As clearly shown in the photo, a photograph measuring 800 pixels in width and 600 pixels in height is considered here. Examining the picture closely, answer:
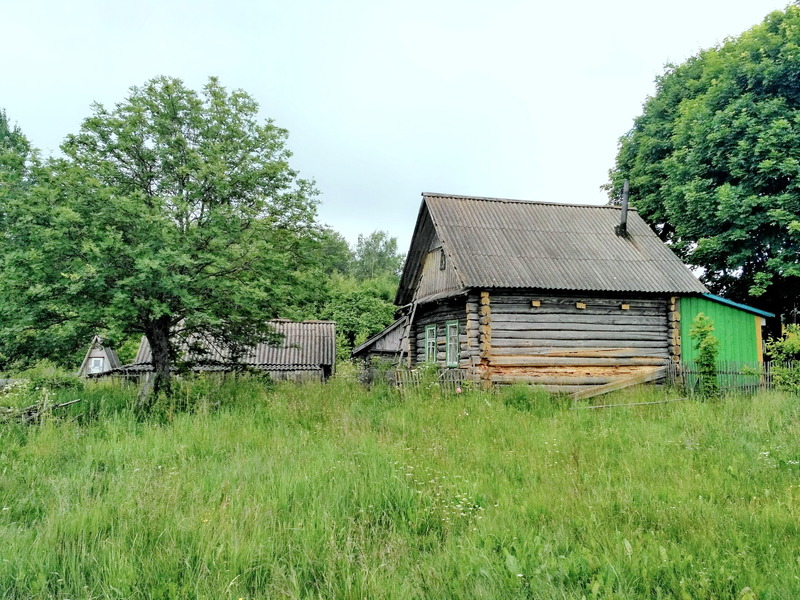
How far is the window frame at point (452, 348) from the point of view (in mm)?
15633

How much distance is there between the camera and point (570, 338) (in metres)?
14.5

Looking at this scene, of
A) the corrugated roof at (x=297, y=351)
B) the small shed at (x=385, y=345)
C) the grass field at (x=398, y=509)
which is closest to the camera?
the grass field at (x=398, y=509)

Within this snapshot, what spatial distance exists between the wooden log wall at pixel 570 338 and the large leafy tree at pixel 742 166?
5372 millimetres

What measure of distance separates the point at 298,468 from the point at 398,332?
18296mm

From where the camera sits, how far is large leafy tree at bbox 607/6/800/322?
16.8 m

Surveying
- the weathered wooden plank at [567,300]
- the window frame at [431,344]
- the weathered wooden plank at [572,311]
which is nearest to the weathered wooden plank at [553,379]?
the weathered wooden plank at [572,311]

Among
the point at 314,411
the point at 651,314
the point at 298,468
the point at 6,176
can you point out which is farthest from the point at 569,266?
the point at 6,176

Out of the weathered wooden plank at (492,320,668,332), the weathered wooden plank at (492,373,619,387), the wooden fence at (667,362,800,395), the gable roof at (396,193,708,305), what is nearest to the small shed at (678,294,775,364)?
the gable roof at (396,193,708,305)

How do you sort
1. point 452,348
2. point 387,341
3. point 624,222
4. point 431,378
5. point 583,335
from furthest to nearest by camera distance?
1. point 387,341
2. point 624,222
3. point 452,348
4. point 583,335
5. point 431,378

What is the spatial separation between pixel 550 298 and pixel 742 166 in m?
10.1

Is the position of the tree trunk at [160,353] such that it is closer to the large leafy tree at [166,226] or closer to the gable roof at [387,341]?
the large leafy tree at [166,226]

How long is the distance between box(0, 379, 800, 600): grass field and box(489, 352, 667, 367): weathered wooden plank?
573cm

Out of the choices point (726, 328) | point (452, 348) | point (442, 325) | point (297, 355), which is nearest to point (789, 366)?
point (726, 328)

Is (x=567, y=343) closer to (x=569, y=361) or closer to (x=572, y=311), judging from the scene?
(x=569, y=361)
